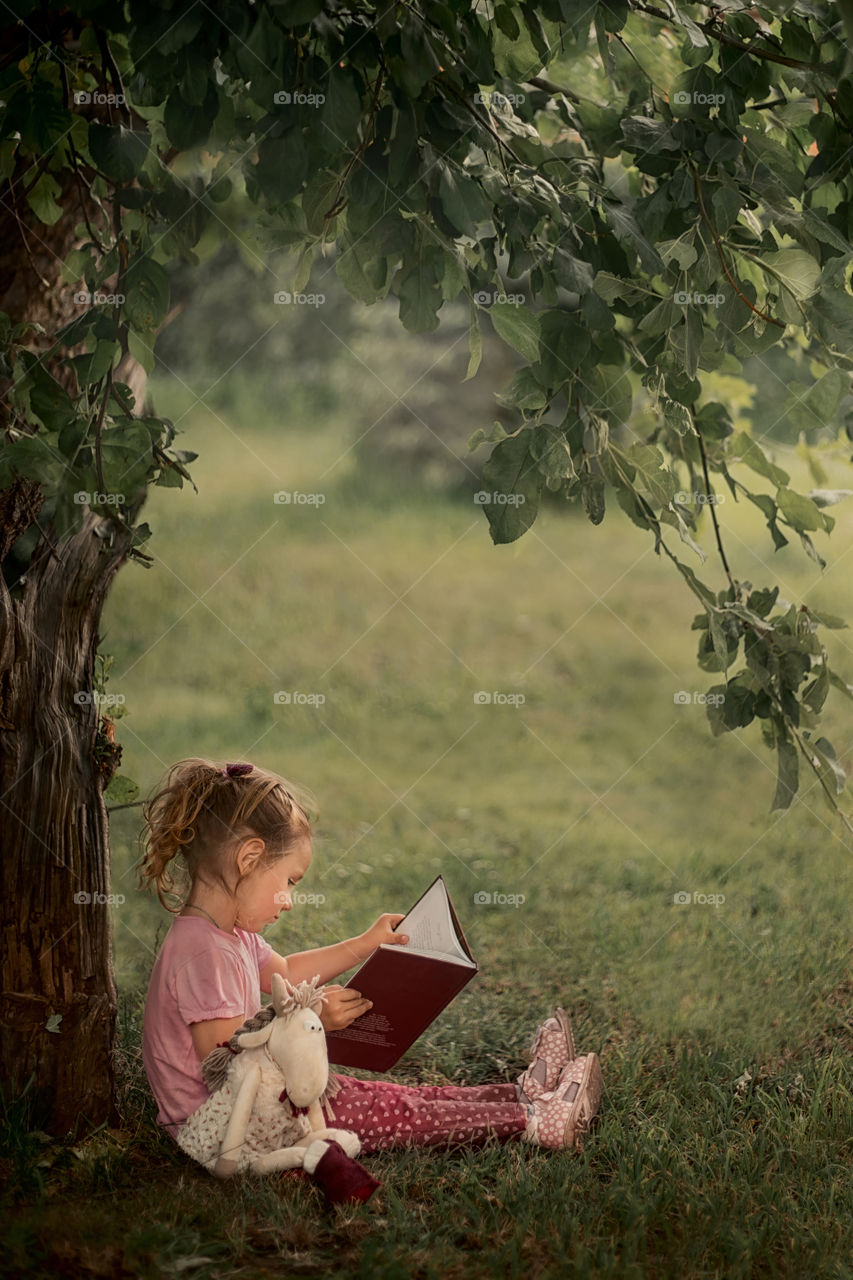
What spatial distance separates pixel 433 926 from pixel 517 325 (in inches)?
43.6

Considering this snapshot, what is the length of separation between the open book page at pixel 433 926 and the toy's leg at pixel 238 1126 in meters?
0.38

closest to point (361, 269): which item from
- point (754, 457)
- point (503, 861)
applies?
point (754, 457)

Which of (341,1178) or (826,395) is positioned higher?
(826,395)

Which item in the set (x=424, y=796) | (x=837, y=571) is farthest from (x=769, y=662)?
(x=837, y=571)

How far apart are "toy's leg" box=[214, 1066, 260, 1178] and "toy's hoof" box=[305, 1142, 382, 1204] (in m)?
0.12

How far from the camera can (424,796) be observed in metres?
5.39

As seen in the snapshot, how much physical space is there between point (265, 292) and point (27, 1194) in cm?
632

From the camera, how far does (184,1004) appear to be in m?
2.34

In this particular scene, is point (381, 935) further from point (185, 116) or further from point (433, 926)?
point (185, 116)

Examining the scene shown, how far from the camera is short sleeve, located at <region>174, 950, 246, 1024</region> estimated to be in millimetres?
2332

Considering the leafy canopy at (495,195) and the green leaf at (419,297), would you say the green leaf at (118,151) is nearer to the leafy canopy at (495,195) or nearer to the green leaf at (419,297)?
the leafy canopy at (495,195)

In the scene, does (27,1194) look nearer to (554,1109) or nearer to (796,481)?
(554,1109)

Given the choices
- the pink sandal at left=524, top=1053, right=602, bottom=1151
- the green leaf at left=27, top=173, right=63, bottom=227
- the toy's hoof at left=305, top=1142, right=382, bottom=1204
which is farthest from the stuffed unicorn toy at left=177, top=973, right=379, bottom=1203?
the green leaf at left=27, top=173, right=63, bottom=227

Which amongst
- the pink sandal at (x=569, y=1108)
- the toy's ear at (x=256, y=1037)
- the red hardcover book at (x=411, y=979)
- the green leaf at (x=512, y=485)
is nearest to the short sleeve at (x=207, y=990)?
the toy's ear at (x=256, y=1037)
